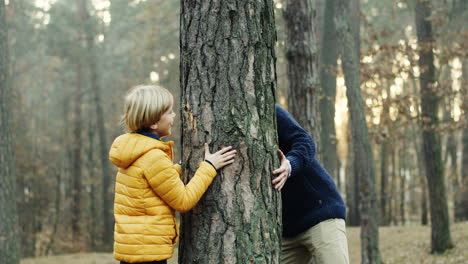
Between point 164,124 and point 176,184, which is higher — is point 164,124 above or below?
above

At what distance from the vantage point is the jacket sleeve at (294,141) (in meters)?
3.35

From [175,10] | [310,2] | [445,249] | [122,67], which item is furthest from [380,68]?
[122,67]

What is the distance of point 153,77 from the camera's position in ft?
70.5

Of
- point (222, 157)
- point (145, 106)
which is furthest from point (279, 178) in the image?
point (145, 106)

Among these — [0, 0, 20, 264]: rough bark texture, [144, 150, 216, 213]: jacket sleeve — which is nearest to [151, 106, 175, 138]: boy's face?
[144, 150, 216, 213]: jacket sleeve

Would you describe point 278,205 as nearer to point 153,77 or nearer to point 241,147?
point 241,147

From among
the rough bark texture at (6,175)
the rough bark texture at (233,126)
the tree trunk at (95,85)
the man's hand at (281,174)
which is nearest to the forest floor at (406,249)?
the tree trunk at (95,85)

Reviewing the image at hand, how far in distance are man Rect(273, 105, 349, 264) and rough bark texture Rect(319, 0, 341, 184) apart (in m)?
7.78

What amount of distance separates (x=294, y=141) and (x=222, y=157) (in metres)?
0.82

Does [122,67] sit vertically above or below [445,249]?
above

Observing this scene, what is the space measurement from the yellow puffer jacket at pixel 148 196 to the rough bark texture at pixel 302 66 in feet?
11.8

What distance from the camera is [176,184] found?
9.30 ft

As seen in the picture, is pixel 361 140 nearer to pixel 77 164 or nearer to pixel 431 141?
pixel 431 141

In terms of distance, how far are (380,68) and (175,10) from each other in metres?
9.28
